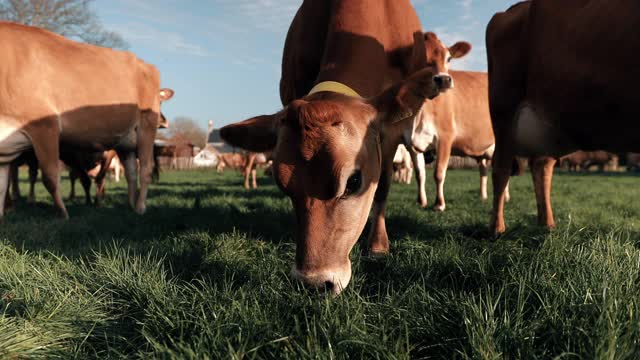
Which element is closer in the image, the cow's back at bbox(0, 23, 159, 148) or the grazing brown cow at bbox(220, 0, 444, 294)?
the grazing brown cow at bbox(220, 0, 444, 294)

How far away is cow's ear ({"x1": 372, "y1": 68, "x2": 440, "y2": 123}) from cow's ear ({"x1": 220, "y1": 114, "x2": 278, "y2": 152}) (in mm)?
644

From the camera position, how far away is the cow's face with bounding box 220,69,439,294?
6.02 ft

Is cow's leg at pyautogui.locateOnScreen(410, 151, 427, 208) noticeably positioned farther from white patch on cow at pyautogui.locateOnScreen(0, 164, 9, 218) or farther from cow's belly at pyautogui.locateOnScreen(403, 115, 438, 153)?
white patch on cow at pyautogui.locateOnScreen(0, 164, 9, 218)

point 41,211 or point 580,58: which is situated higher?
point 580,58

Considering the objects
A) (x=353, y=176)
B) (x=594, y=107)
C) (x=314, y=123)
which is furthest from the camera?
(x=594, y=107)

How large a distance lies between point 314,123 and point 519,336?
119 cm

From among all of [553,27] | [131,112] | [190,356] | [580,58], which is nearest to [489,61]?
[553,27]

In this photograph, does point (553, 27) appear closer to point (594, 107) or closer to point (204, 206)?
point (594, 107)

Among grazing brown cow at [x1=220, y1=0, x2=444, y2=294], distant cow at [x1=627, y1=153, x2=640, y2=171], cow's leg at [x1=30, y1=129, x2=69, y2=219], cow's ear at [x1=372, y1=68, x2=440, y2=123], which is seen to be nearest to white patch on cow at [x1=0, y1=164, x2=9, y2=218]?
cow's leg at [x1=30, y1=129, x2=69, y2=219]

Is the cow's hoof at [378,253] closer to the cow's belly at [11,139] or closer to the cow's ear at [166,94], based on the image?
the cow's belly at [11,139]

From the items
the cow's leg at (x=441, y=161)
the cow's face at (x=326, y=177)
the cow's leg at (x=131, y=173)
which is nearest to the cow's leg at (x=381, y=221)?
the cow's face at (x=326, y=177)

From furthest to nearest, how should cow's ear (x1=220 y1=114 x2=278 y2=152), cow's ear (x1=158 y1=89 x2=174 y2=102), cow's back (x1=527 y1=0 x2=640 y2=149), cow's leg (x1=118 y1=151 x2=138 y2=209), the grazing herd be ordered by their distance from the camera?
cow's ear (x1=158 y1=89 x2=174 y2=102) → cow's leg (x1=118 y1=151 x2=138 y2=209) → cow's back (x1=527 y1=0 x2=640 y2=149) → cow's ear (x1=220 y1=114 x2=278 y2=152) → the grazing herd

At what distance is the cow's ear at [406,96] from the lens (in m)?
2.15

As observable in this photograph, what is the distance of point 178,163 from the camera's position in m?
45.4
